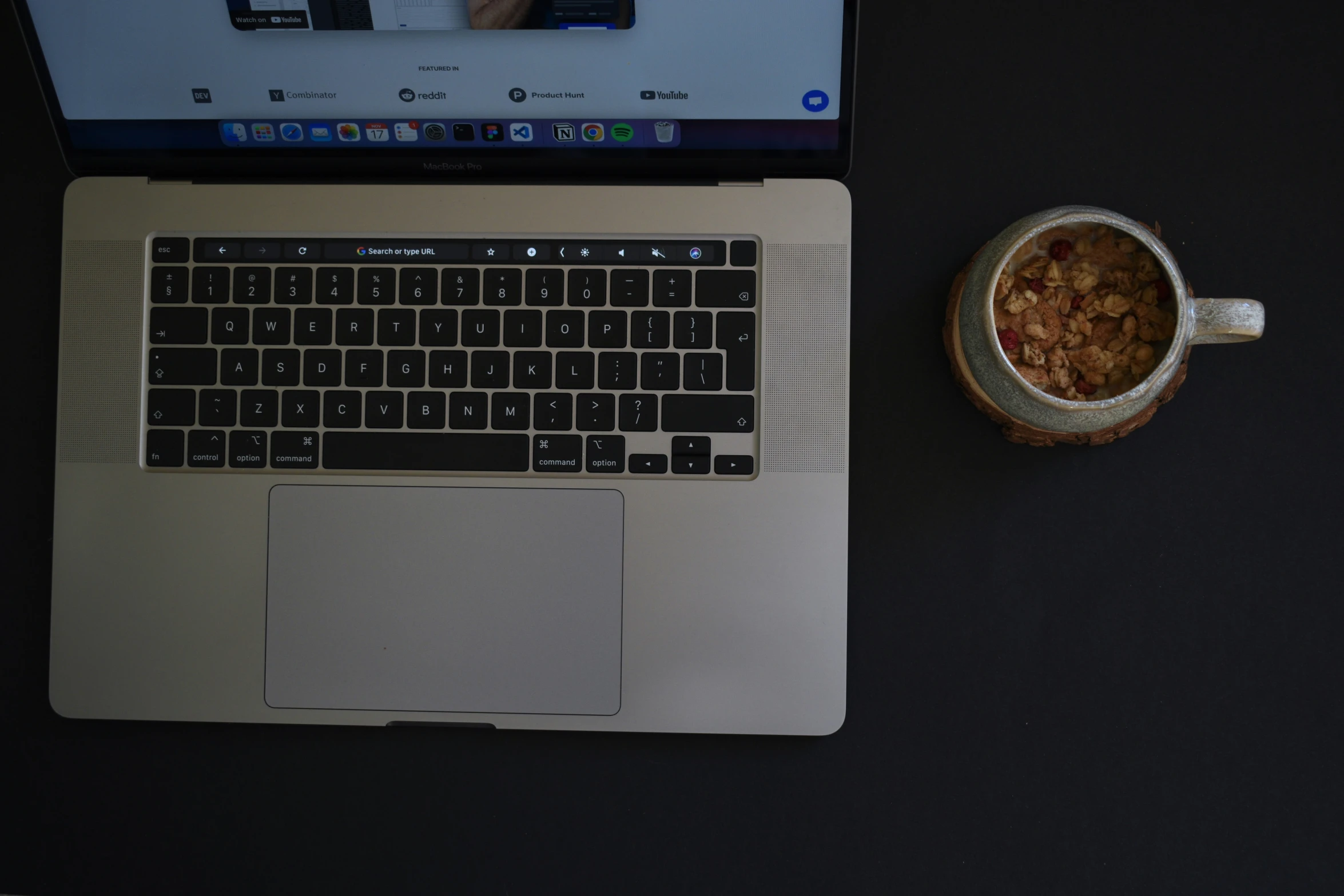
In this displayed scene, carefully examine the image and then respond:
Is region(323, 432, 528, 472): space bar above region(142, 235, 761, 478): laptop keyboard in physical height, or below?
below

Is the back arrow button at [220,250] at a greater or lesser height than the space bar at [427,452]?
greater

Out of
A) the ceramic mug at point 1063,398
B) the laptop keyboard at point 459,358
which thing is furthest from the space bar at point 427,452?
the ceramic mug at point 1063,398

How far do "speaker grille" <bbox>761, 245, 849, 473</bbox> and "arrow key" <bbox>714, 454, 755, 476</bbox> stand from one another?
1 cm

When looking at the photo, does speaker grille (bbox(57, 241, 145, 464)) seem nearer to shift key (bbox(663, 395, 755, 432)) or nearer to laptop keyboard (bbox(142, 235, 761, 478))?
laptop keyboard (bbox(142, 235, 761, 478))

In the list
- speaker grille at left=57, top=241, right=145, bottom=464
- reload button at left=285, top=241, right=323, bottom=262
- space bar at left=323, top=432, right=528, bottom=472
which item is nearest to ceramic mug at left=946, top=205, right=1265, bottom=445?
space bar at left=323, top=432, right=528, bottom=472

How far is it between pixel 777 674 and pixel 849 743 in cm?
11

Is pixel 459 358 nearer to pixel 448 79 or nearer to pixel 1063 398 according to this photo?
pixel 448 79

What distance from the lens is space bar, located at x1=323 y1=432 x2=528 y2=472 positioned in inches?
27.0

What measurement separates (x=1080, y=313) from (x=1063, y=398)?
7 centimetres

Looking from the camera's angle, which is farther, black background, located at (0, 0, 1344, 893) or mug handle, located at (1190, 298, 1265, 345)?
black background, located at (0, 0, 1344, 893)

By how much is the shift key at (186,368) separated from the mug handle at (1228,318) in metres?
0.75

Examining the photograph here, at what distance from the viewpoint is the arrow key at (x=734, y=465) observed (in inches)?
26.8

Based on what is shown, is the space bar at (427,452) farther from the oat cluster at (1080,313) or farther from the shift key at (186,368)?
the oat cluster at (1080,313)

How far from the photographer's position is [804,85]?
26.4 inches
